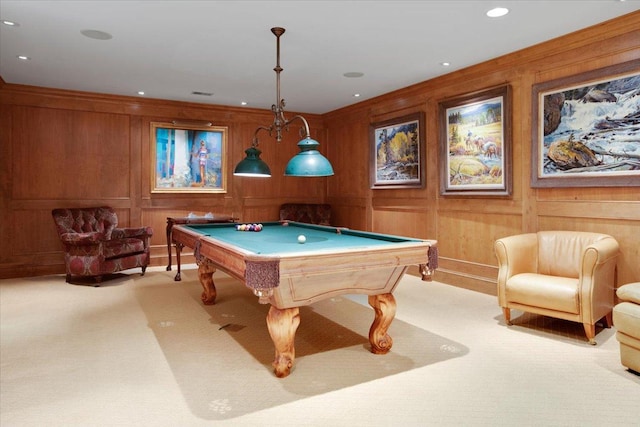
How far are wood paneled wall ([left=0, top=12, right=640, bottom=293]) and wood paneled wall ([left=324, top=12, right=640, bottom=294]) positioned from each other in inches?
0.5

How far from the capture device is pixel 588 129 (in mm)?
4137

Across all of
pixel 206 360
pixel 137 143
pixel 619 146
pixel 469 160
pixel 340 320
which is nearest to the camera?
pixel 206 360

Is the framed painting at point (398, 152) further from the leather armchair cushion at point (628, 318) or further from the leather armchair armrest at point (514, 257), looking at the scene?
the leather armchair cushion at point (628, 318)

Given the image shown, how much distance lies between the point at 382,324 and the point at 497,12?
9.55 feet

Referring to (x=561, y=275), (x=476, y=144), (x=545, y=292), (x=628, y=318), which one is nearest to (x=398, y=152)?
(x=476, y=144)

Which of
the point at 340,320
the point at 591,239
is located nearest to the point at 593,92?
the point at 591,239

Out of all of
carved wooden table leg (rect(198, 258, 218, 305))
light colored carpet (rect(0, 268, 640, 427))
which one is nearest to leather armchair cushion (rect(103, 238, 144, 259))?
light colored carpet (rect(0, 268, 640, 427))

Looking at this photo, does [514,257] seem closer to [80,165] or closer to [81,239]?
[81,239]

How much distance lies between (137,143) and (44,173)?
1.43 m

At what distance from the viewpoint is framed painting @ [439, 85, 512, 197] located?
196 inches

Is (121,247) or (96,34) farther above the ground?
(96,34)

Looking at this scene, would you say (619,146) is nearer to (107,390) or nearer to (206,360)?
(206,360)

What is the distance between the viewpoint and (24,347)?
137 inches

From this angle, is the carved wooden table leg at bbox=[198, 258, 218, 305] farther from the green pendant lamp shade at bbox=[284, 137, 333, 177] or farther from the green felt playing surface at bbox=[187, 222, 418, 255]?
the green pendant lamp shade at bbox=[284, 137, 333, 177]
